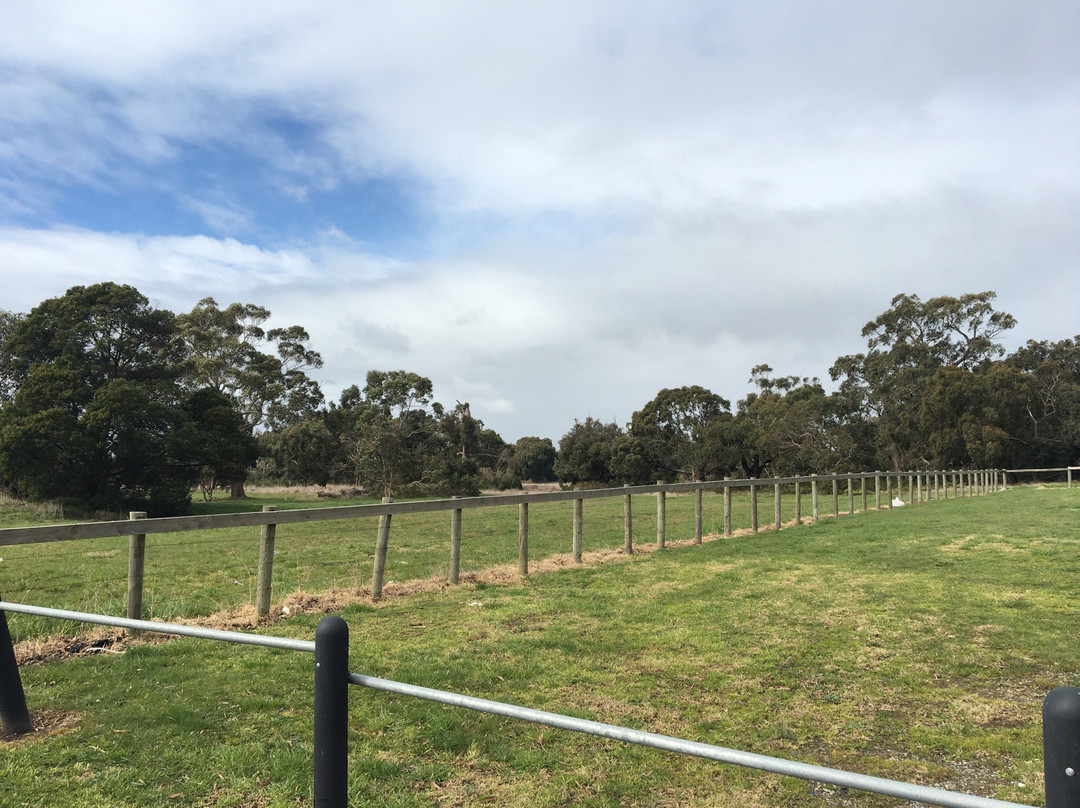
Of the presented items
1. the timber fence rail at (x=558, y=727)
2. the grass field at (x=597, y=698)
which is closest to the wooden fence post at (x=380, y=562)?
the grass field at (x=597, y=698)

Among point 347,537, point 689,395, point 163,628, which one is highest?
point 689,395

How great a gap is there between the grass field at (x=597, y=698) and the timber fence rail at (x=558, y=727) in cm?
116

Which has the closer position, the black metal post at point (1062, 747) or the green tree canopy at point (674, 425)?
the black metal post at point (1062, 747)

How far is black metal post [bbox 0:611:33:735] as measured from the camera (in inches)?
159

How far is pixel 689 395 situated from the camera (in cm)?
6359

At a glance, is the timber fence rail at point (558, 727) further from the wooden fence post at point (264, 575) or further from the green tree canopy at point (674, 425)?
the green tree canopy at point (674, 425)

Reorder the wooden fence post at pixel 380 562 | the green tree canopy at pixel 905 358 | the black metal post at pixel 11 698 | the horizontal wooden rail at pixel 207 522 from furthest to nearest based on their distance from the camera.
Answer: the green tree canopy at pixel 905 358
the wooden fence post at pixel 380 562
the horizontal wooden rail at pixel 207 522
the black metal post at pixel 11 698

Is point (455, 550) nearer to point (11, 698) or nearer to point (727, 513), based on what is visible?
point (11, 698)

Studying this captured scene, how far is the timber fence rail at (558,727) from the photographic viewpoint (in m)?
1.52

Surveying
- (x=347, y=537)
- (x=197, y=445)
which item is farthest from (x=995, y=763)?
(x=197, y=445)

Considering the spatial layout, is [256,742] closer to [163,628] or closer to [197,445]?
[163,628]

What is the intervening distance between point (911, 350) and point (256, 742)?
6449 cm

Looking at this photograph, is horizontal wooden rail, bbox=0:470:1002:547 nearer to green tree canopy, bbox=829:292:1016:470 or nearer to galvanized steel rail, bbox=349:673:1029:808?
galvanized steel rail, bbox=349:673:1029:808

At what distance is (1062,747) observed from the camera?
5.04 ft
